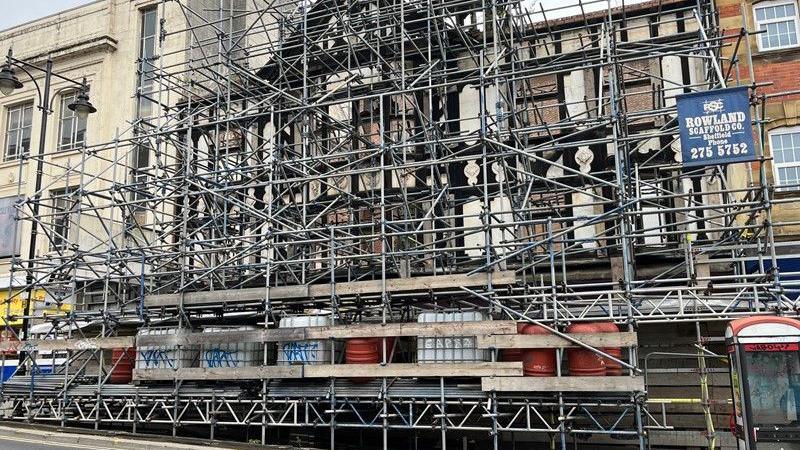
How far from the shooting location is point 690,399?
534 inches

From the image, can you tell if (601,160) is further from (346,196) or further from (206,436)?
(206,436)

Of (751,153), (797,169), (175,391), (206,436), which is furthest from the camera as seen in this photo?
(797,169)

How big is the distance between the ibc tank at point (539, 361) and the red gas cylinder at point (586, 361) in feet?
1.07

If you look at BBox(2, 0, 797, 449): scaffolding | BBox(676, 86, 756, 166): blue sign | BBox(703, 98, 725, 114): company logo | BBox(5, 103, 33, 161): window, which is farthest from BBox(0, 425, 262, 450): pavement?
BBox(5, 103, 33, 161): window

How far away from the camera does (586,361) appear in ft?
37.0

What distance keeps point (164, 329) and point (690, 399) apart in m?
10.8

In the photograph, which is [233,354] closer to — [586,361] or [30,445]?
[30,445]

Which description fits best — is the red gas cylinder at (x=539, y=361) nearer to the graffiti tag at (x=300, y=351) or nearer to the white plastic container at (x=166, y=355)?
the graffiti tag at (x=300, y=351)

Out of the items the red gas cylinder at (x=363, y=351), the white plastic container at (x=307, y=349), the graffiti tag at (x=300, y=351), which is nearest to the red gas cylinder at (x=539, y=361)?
the red gas cylinder at (x=363, y=351)

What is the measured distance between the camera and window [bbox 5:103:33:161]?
2825 centimetres

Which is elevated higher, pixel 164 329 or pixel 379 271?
pixel 379 271

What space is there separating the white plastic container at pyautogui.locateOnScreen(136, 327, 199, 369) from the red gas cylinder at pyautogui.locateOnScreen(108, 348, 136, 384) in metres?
0.66

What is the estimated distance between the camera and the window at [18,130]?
28.2 metres

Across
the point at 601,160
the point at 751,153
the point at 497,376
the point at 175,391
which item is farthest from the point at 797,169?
the point at 175,391
